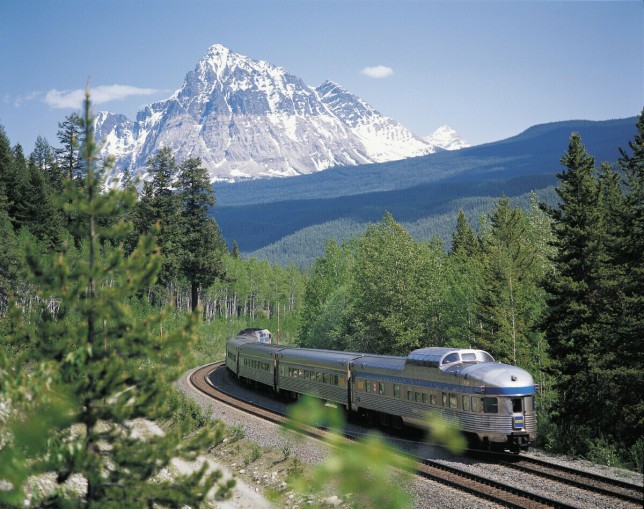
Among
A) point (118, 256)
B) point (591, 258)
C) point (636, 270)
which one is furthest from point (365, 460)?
point (591, 258)

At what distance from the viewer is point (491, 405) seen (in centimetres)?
2289

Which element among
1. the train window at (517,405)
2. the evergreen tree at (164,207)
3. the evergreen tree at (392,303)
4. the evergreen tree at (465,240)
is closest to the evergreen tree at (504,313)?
the evergreen tree at (392,303)

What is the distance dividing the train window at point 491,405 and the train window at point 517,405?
550 millimetres

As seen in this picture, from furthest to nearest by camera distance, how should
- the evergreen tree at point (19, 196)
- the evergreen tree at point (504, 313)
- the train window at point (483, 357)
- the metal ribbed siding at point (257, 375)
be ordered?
the evergreen tree at point (19, 196), the metal ribbed siding at point (257, 375), the evergreen tree at point (504, 313), the train window at point (483, 357)

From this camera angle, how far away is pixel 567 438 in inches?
1025

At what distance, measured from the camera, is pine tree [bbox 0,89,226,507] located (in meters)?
11.9

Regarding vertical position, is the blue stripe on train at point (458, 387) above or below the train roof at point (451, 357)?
below

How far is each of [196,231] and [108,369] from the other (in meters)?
57.7

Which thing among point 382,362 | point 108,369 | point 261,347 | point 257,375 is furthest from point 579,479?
point 261,347

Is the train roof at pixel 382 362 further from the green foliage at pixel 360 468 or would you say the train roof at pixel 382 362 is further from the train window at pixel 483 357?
the green foliage at pixel 360 468

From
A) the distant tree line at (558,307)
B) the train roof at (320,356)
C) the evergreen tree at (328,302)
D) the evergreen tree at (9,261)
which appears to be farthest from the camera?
the evergreen tree at (328,302)

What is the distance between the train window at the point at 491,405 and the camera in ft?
74.8

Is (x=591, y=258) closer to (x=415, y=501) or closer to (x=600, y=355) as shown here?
(x=600, y=355)

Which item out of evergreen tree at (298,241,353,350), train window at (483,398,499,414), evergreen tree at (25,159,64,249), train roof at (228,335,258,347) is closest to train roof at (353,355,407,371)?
train window at (483,398,499,414)
